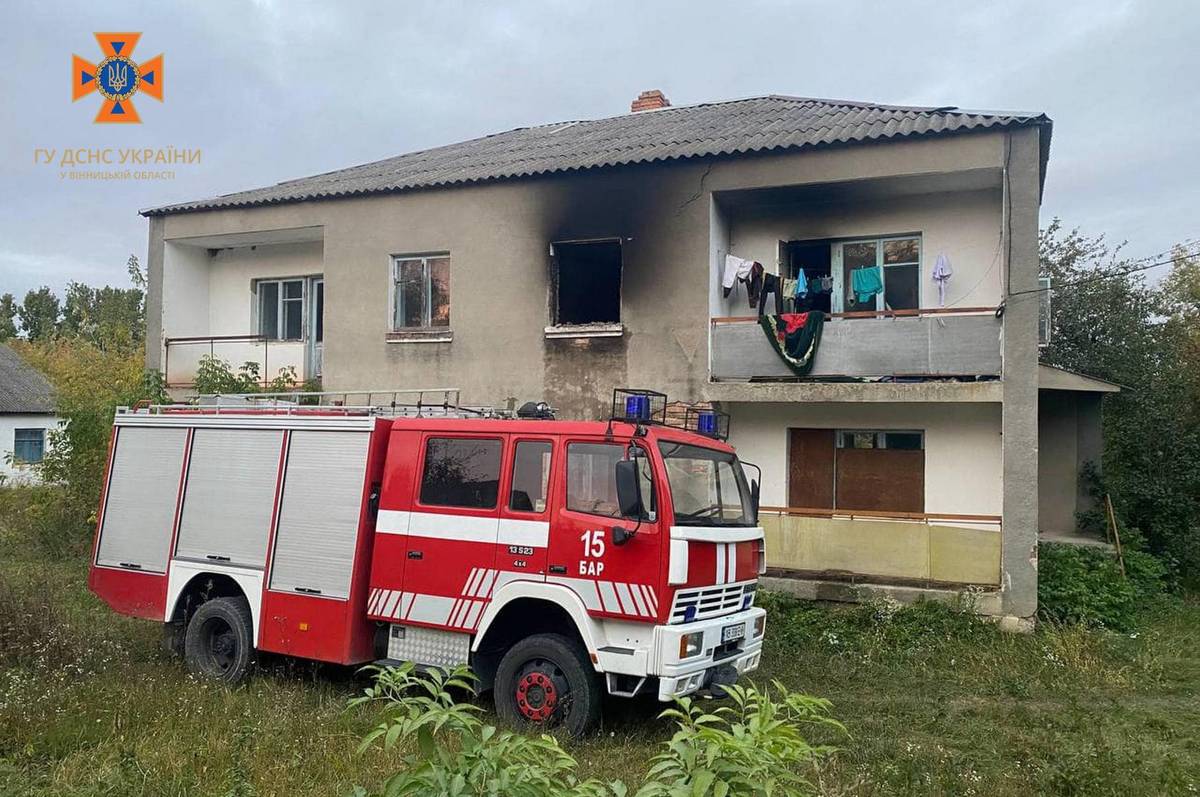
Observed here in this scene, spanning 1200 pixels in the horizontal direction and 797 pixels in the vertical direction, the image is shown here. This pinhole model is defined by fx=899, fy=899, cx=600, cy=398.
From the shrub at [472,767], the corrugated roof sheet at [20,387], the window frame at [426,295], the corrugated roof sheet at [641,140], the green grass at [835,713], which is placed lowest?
the green grass at [835,713]

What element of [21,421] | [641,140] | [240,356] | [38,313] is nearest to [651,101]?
[641,140]

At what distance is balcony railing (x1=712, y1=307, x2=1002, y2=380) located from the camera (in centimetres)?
1120

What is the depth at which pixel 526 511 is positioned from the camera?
23.4 ft

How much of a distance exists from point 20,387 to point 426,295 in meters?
29.2

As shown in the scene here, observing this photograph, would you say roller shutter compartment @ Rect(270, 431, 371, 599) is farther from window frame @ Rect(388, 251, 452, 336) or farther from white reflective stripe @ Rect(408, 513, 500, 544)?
window frame @ Rect(388, 251, 452, 336)

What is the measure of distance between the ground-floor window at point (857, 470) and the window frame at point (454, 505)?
661 cm

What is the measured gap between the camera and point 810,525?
1173 cm

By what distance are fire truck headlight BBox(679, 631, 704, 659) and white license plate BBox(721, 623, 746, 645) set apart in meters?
0.36

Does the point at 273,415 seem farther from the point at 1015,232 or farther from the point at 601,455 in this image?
the point at 1015,232

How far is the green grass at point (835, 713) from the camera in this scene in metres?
5.70

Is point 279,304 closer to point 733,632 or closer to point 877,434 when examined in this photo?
point 877,434

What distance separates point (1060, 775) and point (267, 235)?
14.4 meters

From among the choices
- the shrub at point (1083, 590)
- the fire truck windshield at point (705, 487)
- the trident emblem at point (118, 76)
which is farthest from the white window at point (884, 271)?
the trident emblem at point (118, 76)

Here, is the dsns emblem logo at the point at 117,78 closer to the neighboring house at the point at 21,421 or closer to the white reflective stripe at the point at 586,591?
the white reflective stripe at the point at 586,591
